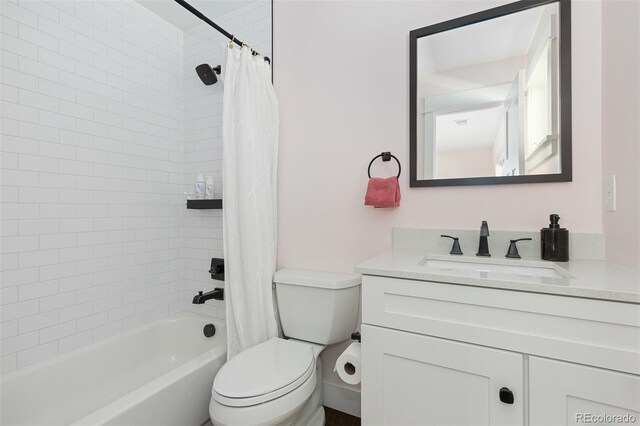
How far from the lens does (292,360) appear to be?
1.32m

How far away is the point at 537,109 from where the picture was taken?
1.28 m

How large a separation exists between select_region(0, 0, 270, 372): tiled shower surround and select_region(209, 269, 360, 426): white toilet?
0.76m

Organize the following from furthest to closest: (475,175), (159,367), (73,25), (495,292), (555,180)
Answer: (159,367) → (73,25) → (475,175) → (555,180) → (495,292)

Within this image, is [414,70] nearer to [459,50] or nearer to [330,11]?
[459,50]

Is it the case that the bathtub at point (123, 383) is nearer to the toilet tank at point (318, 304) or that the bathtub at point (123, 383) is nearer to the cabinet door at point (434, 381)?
the toilet tank at point (318, 304)

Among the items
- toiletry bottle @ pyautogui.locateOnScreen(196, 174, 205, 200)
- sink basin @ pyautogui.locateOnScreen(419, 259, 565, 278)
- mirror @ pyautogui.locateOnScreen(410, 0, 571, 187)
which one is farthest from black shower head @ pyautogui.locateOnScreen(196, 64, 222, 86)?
sink basin @ pyautogui.locateOnScreen(419, 259, 565, 278)

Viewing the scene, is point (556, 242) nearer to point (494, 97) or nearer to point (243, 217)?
point (494, 97)

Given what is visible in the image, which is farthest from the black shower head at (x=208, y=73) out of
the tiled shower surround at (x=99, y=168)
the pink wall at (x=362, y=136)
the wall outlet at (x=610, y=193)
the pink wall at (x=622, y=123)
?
the wall outlet at (x=610, y=193)

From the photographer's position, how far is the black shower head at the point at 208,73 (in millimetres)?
1965

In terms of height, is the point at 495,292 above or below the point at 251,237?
below

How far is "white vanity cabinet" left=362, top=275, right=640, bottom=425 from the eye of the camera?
0.75m

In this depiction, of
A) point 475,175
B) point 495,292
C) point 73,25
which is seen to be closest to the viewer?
point 495,292

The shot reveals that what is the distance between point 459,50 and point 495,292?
3.88 ft

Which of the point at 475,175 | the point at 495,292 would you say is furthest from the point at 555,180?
the point at 495,292
